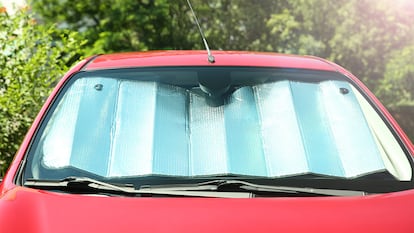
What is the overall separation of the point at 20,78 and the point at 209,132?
244 inches

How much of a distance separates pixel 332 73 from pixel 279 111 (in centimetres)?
44

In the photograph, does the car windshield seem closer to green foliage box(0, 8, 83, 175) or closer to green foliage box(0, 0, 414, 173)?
green foliage box(0, 8, 83, 175)

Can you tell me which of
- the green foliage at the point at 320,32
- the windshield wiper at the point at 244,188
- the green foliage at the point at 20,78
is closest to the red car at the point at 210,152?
the windshield wiper at the point at 244,188

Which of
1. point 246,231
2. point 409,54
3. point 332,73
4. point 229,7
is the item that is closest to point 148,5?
point 229,7

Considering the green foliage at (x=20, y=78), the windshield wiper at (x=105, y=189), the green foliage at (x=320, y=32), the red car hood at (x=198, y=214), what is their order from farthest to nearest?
1. the green foliage at (x=320, y=32)
2. the green foliage at (x=20, y=78)
3. the windshield wiper at (x=105, y=189)
4. the red car hood at (x=198, y=214)

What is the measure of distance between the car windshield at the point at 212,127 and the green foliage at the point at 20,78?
536 cm

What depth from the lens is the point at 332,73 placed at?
→ 4.38 meters

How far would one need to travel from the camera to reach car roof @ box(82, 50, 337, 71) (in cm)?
433

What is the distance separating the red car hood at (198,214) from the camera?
3.22 m

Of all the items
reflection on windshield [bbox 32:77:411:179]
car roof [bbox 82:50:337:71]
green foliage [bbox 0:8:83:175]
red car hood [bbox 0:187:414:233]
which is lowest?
red car hood [bbox 0:187:414:233]

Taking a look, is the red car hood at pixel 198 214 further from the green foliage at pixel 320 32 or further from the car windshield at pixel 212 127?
the green foliage at pixel 320 32

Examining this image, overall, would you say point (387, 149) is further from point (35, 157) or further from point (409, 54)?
point (409, 54)

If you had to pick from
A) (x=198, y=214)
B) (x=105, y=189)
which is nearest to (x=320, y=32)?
(x=105, y=189)

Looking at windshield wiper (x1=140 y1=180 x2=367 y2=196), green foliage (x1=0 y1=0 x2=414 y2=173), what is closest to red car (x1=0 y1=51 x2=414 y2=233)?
windshield wiper (x1=140 y1=180 x2=367 y2=196)
